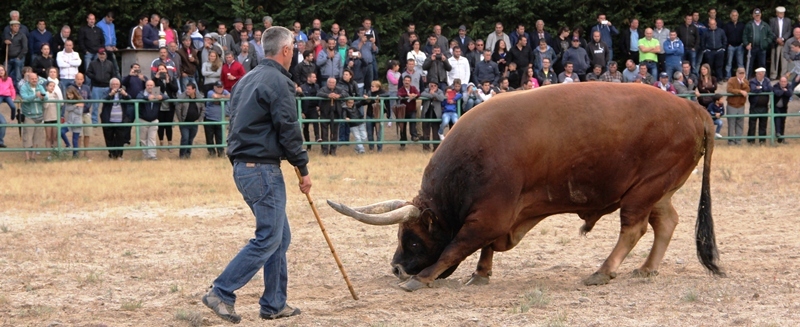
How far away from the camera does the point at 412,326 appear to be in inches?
270

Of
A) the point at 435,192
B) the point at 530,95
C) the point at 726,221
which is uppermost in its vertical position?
the point at 530,95

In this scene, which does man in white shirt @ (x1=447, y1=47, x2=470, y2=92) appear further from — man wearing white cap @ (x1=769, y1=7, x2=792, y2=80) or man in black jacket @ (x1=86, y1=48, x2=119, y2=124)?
→ man wearing white cap @ (x1=769, y1=7, x2=792, y2=80)

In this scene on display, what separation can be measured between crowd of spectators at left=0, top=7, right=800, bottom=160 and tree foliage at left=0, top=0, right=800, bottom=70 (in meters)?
1.70

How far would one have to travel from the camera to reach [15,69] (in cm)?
2130

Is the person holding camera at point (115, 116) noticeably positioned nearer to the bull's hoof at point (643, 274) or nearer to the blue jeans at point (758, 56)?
the bull's hoof at point (643, 274)

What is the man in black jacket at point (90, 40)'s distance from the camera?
21.5 m

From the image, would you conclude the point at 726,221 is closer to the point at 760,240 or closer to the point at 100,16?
the point at 760,240

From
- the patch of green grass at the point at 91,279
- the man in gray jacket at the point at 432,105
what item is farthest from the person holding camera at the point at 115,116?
the patch of green grass at the point at 91,279

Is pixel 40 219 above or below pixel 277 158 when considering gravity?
below

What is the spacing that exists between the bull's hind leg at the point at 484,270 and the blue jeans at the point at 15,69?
15.3 meters

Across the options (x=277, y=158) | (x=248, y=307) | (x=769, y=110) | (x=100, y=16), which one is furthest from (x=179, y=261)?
(x=100, y=16)

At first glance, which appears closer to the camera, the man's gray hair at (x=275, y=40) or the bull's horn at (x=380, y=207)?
the man's gray hair at (x=275, y=40)

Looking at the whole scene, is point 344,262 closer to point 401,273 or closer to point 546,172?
point 401,273

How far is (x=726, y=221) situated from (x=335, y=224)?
13.6 ft
